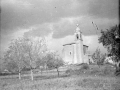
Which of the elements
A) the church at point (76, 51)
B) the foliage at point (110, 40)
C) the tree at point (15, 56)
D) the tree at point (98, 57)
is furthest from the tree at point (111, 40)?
the church at point (76, 51)

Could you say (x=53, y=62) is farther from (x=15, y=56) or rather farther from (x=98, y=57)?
(x=98, y=57)

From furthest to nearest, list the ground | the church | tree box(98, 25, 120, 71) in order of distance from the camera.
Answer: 1. the church
2. tree box(98, 25, 120, 71)
3. the ground

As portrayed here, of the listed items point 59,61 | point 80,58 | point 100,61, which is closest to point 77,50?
point 80,58

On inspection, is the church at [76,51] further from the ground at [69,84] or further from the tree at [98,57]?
the ground at [69,84]

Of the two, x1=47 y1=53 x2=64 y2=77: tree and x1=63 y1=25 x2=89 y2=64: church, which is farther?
x1=63 y1=25 x2=89 y2=64: church

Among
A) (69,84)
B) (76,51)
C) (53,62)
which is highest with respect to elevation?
(76,51)

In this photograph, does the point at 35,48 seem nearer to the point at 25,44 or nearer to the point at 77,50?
the point at 25,44

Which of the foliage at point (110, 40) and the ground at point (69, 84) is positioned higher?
the foliage at point (110, 40)

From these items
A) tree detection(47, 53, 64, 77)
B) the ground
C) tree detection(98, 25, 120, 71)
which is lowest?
the ground

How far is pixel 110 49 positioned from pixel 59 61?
1385 cm

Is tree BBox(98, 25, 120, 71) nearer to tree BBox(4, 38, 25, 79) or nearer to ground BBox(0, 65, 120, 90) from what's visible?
ground BBox(0, 65, 120, 90)

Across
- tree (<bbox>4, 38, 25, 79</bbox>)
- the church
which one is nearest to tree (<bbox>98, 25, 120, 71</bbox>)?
tree (<bbox>4, 38, 25, 79</bbox>)

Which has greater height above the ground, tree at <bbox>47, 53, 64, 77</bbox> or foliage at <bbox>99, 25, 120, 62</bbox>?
foliage at <bbox>99, 25, 120, 62</bbox>

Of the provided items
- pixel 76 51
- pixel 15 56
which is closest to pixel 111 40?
pixel 15 56
